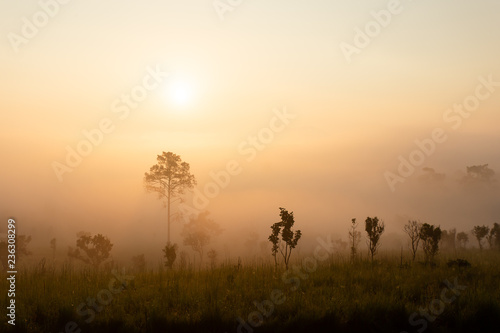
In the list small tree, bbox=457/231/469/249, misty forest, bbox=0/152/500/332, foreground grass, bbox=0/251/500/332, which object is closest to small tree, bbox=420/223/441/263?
misty forest, bbox=0/152/500/332

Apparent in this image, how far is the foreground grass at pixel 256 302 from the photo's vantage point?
1115cm

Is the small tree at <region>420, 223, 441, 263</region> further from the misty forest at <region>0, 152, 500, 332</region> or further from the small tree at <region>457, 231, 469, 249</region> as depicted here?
the small tree at <region>457, 231, 469, 249</region>

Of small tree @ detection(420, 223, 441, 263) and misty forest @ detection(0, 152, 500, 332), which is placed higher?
small tree @ detection(420, 223, 441, 263)

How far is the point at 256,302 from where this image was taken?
40.4ft

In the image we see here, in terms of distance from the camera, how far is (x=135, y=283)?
1492 centimetres

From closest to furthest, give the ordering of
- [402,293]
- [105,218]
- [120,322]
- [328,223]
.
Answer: [120,322] → [402,293] → [105,218] → [328,223]

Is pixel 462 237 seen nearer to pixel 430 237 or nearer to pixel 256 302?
pixel 430 237

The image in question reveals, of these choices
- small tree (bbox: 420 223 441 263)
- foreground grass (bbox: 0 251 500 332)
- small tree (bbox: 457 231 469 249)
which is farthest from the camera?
small tree (bbox: 457 231 469 249)

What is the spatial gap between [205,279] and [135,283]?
242 centimetres

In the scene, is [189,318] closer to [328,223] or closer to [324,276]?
[324,276]

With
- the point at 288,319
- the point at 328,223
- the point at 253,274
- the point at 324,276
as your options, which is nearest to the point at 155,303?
the point at 288,319

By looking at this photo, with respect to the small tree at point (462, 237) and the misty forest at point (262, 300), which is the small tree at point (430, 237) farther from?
the small tree at point (462, 237)

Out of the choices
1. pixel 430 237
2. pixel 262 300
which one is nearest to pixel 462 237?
pixel 430 237

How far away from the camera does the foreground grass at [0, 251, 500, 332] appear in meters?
11.1
